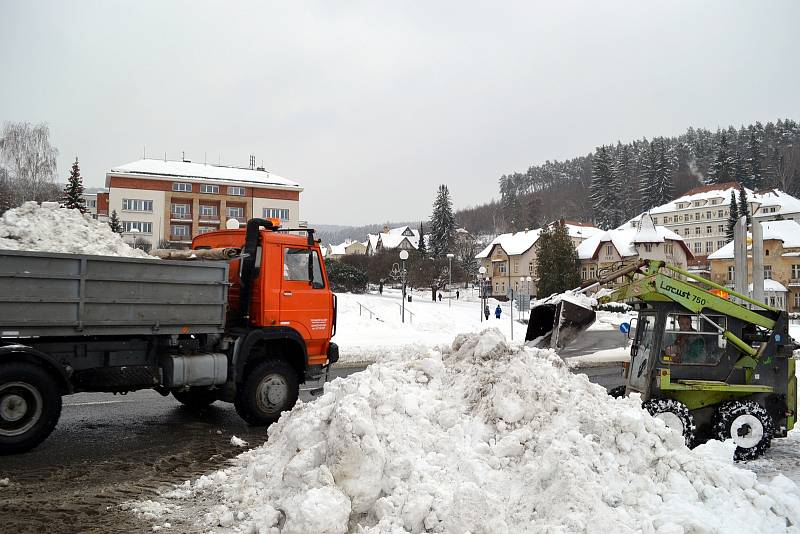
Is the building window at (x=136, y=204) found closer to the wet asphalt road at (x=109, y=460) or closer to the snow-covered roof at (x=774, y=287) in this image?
the wet asphalt road at (x=109, y=460)

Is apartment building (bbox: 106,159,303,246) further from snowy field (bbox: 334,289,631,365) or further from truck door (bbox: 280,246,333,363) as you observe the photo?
truck door (bbox: 280,246,333,363)

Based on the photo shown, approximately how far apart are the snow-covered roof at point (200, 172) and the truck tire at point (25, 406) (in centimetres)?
5186

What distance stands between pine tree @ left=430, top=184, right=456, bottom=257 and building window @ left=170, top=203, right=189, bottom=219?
34055 mm

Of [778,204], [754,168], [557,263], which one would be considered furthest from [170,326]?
[754,168]

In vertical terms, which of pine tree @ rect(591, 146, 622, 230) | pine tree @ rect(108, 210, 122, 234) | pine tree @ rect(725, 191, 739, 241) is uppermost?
pine tree @ rect(591, 146, 622, 230)

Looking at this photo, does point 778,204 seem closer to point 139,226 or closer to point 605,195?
point 605,195

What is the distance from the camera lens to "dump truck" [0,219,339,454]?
6312 millimetres

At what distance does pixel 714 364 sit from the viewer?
7.84 meters

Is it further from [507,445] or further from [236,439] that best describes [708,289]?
[236,439]

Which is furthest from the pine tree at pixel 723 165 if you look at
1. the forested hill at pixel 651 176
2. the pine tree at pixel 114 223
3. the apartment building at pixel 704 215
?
the pine tree at pixel 114 223

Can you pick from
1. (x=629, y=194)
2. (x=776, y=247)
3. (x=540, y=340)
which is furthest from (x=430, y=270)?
(x=629, y=194)

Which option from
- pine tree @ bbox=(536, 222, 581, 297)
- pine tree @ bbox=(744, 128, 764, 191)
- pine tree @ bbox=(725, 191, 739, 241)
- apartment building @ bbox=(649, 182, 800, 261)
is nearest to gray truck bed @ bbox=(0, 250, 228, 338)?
pine tree @ bbox=(536, 222, 581, 297)

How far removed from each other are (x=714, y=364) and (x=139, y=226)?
55.1 meters

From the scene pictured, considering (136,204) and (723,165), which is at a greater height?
(723,165)
